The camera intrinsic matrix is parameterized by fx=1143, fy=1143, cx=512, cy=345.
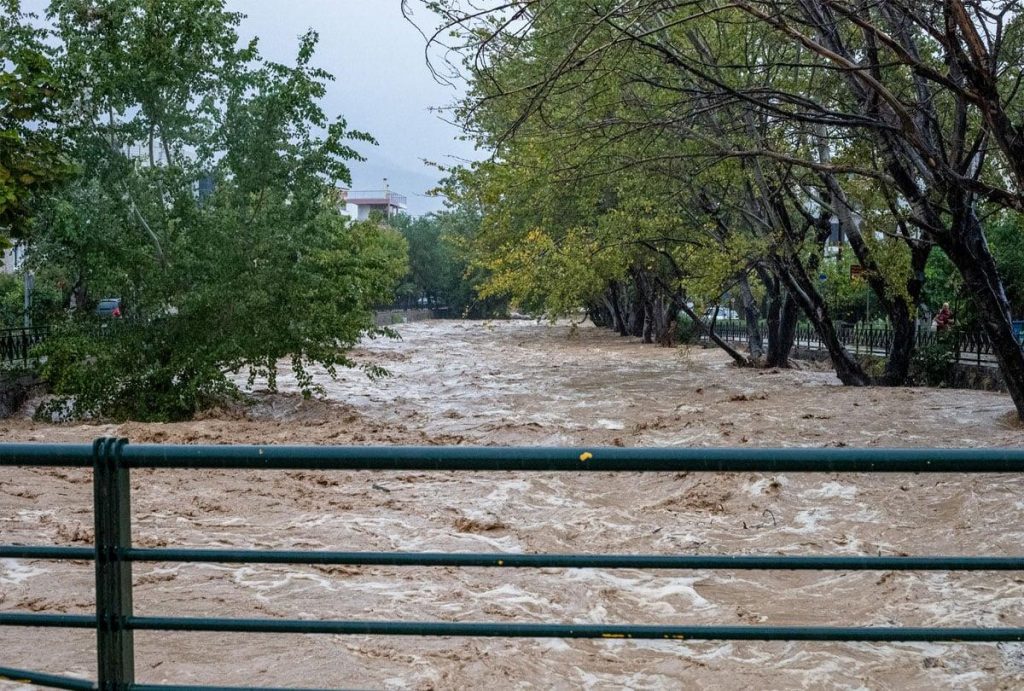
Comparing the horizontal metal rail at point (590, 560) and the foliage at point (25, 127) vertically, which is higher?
the foliage at point (25, 127)

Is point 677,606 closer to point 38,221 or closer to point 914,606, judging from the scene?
point 914,606

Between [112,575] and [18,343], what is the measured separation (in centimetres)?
2385

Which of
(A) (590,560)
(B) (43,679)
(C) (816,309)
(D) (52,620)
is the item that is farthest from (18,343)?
(A) (590,560)

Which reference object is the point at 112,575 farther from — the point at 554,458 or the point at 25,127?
the point at 25,127

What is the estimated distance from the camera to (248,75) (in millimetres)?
20172

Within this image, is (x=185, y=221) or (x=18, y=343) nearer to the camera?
(x=185, y=221)

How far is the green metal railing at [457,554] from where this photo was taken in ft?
8.78

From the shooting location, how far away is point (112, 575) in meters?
2.94

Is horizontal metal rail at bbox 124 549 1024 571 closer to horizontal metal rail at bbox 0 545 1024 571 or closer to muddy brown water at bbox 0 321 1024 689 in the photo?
horizontal metal rail at bbox 0 545 1024 571

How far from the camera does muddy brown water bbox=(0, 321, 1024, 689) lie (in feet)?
23.2

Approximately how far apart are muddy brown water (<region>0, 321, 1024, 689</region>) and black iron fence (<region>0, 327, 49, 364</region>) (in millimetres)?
5840

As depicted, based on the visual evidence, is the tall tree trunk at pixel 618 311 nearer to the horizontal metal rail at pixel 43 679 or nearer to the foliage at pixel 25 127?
the foliage at pixel 25 127

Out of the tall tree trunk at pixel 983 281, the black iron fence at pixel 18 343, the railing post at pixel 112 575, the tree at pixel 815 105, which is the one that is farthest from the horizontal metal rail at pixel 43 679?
the black iron fence at pixel 18 343

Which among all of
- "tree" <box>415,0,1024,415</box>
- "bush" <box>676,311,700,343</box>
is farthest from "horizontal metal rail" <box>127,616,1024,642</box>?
"bush" <box>676,311,700,343</box>
